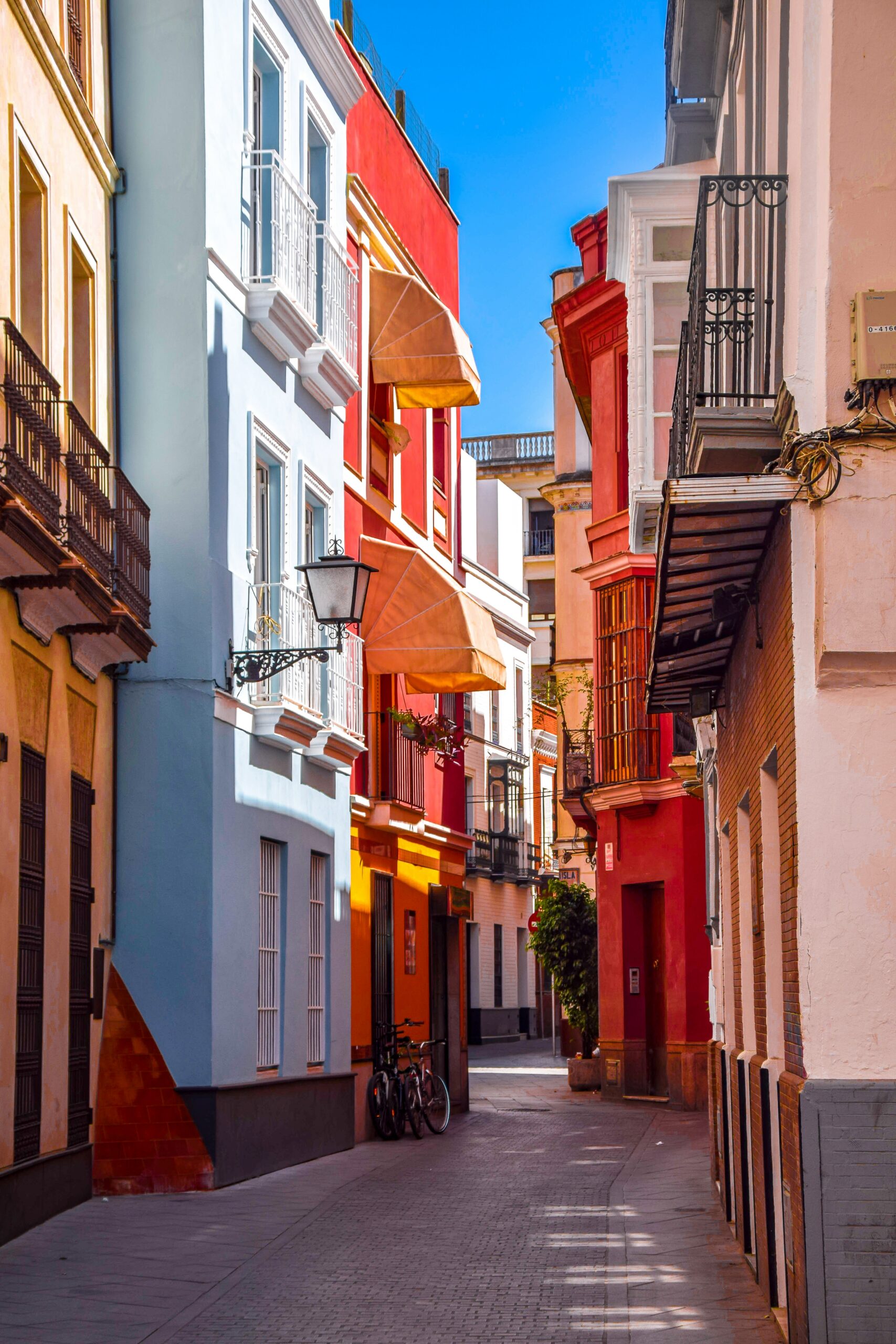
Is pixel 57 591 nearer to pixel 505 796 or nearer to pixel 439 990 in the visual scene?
pixel 439 990

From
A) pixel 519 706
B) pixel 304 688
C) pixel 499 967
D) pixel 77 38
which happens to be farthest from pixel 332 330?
pixel 499 967

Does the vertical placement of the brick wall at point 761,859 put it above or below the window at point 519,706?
below

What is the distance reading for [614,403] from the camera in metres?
25.8

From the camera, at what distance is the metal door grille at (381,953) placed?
20906mm

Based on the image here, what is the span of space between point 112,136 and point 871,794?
399 inches

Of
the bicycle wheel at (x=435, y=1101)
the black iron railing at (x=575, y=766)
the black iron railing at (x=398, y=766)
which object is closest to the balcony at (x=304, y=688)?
the black iron railing at (x=398, y=766)

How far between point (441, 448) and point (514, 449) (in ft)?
94.2

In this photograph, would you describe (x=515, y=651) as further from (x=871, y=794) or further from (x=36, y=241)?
(x=871, y=794)

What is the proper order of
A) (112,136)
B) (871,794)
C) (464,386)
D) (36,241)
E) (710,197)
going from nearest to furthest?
(871,794), (710,197), (36,241), (112,136), (464,386)

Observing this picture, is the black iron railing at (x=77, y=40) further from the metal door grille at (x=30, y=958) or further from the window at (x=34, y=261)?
the metal door grille at (x=30, y=958)

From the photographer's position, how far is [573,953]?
93.7 ft

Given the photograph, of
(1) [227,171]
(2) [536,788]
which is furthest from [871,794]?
(2) [536,788]

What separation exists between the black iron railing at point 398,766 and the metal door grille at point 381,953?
1012 mm

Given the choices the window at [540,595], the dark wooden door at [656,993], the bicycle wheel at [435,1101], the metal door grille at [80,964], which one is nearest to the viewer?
the metal door grille at [80,964]
